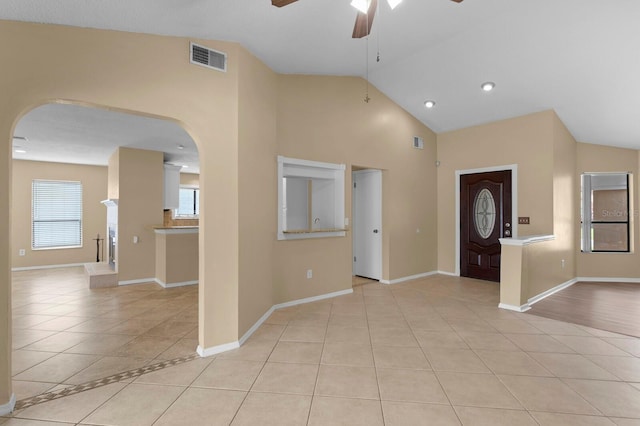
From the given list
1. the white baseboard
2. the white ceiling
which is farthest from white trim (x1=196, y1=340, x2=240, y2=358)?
the white ceiling

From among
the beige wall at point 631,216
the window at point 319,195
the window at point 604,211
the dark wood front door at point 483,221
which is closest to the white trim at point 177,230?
the window at point 319,195

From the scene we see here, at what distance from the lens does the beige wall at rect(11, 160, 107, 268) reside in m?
7.11

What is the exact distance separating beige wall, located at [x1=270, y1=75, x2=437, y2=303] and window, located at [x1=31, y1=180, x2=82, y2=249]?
668 cm

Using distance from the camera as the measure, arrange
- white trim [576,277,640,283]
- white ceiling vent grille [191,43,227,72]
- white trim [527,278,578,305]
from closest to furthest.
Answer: white ceiling vent grille [191,43,227,72]
white trim [527,278,578,305]
white trim [576,277,640,283]

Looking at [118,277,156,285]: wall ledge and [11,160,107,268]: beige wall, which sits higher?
[11,160,107,268]: beige wall

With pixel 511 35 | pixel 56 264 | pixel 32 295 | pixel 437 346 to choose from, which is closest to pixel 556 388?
pixel 437 346

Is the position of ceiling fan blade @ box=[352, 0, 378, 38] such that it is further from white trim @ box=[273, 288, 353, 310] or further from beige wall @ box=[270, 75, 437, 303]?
white trim @ box=[273, 288, 353, 310]

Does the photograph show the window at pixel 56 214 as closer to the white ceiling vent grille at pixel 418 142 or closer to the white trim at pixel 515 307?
the white ceiling vent grille at pixel 418 142

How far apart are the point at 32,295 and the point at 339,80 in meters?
5.94

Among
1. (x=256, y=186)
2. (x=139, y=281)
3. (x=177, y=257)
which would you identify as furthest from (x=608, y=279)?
(x=139, y=281)

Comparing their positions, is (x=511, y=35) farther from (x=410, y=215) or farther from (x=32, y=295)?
(x=32, y=295)

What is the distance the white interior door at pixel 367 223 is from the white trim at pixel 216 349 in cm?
330

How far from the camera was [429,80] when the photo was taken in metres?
4.88

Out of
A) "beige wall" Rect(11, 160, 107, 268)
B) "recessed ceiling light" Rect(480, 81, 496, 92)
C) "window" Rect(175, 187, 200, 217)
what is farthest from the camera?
"window" Rect(175, 187, 200, 217)
